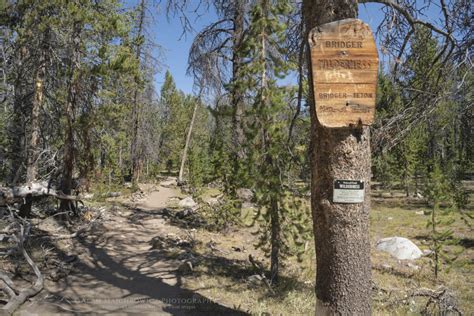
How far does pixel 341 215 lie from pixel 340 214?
0.04 ft

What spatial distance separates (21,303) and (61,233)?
163 inches

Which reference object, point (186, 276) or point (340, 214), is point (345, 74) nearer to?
point (340, 214)

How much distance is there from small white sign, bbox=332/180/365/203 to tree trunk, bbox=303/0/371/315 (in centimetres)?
4

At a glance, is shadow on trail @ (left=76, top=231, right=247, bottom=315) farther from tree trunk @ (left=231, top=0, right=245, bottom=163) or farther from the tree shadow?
tree trunk @ (left=231, top=0, right=245, bottom=163)

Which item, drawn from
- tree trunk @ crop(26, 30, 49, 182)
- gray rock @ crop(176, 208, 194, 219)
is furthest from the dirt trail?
gray rock @ crop(176, 208, 194, 219)

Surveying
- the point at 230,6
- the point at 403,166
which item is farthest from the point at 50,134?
the point at 403,166

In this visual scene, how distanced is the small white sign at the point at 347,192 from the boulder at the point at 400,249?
23.2 ft

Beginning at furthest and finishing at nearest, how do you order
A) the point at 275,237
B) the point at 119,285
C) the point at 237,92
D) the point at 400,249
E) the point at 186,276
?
the point at 400,249 → the point at 237,92 → the point at 186,276 → the point at 275,237 → the point at 119,285

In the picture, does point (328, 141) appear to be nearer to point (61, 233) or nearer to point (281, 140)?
point (281, 140)

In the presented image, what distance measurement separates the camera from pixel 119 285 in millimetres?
5898

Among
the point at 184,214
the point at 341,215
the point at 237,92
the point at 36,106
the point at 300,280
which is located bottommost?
the point at 300,280

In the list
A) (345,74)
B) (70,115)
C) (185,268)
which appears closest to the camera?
(345,74)

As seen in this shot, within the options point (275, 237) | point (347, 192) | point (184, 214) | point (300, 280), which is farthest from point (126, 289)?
point (184, 214)

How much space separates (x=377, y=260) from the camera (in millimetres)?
8648
